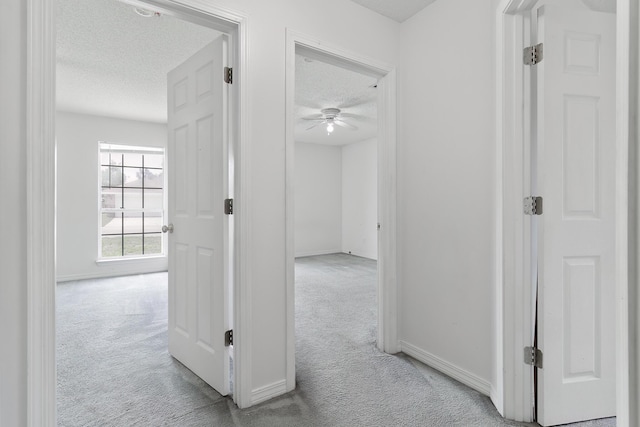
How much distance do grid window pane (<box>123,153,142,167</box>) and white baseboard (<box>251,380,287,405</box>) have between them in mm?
4927

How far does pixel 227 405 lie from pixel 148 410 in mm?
417

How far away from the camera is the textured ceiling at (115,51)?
234cm

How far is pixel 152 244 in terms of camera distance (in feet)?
18.2

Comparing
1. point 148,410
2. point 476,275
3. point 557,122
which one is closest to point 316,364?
point 148,410

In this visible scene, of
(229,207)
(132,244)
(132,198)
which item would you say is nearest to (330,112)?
(229,207)

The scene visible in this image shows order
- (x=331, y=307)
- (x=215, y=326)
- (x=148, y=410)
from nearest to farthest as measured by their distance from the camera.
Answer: (x=148, y=410)
(x=215, y=326)
(x=331, y=307)

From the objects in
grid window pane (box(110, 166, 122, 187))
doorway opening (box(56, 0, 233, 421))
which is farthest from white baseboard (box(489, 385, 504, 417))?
grid window pane (box(110, 166, 122, 187))

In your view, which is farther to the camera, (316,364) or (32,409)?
(316,364)

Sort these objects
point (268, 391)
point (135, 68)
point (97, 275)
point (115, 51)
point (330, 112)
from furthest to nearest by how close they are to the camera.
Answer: point (97, 275)
point (330, 112)
point (135, 68)
point (115, 51)
point (268, 391)

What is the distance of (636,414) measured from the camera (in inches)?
26.0

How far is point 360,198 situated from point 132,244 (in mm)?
4478

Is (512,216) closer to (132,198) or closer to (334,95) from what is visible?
(334,95)

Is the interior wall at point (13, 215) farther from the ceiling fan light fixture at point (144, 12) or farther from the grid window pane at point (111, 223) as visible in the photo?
the grid window pane at point (111, 223)

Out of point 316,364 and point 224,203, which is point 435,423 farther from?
point 224,203
